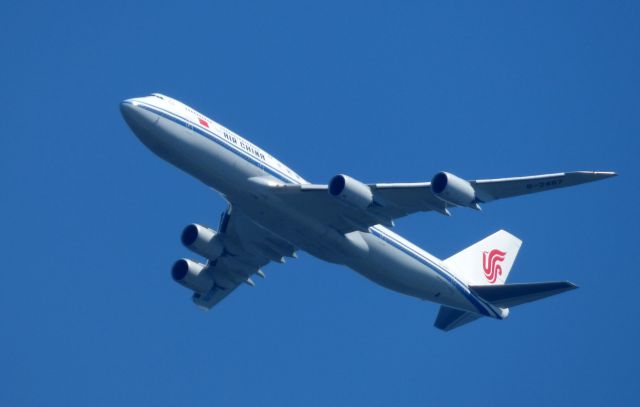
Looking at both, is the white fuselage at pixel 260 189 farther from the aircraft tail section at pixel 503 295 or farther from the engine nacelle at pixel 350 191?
the aircraft tail section at pixel 503 295

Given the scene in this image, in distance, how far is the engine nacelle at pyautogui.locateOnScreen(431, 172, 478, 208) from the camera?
133ft

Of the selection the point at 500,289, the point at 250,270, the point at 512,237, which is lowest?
the point at 250,270

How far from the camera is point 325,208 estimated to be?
43.5 m

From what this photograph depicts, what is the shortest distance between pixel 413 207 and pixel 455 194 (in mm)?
2828

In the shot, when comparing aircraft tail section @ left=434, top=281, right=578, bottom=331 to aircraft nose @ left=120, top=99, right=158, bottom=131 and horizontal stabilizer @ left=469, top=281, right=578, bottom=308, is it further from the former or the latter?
aircraft nose @ left=120, top=99, right=158, bottom=131

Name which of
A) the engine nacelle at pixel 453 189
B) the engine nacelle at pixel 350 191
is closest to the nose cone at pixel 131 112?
the engine nacelle at pixel 350 191

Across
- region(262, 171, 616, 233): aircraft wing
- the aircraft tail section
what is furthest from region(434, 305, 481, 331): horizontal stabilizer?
region(262, 171, 616, 233): aircraft wing

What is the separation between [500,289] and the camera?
48688 millimetres

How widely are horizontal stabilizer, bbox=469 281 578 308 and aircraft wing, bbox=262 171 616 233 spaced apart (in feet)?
22.1

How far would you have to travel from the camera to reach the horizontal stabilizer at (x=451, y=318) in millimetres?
51281

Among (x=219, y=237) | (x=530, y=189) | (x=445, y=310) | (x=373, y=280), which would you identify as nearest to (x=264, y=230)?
(x=219, y=237)

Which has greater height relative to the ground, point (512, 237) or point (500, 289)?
point (512, 237)

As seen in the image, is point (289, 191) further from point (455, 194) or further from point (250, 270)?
point (250, 270)

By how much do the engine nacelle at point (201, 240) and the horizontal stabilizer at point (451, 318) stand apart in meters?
11.7
